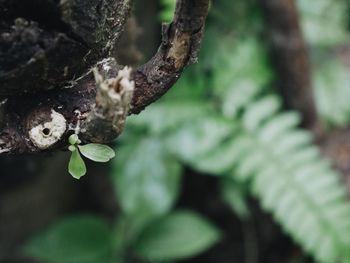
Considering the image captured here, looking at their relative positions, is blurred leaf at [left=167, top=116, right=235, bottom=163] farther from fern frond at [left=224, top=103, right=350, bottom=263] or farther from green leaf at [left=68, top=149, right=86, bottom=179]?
green leaf at [left=68, top=149, right=86, bottom=179]

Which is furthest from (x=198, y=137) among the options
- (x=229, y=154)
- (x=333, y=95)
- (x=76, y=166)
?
(x=76, y=166)

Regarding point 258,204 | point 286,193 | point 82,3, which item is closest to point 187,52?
point 82,3

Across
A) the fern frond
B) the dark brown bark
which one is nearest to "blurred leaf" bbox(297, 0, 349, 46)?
the dark brown bark

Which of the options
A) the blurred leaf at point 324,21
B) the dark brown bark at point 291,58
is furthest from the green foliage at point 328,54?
the dark brown bark at point 291,58

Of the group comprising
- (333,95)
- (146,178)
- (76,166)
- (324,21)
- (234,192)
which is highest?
(324,21)

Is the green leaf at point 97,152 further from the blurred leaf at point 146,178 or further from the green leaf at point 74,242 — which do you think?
the green leaf at point 74,242

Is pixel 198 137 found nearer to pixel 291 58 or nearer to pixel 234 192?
pixel 234 192
